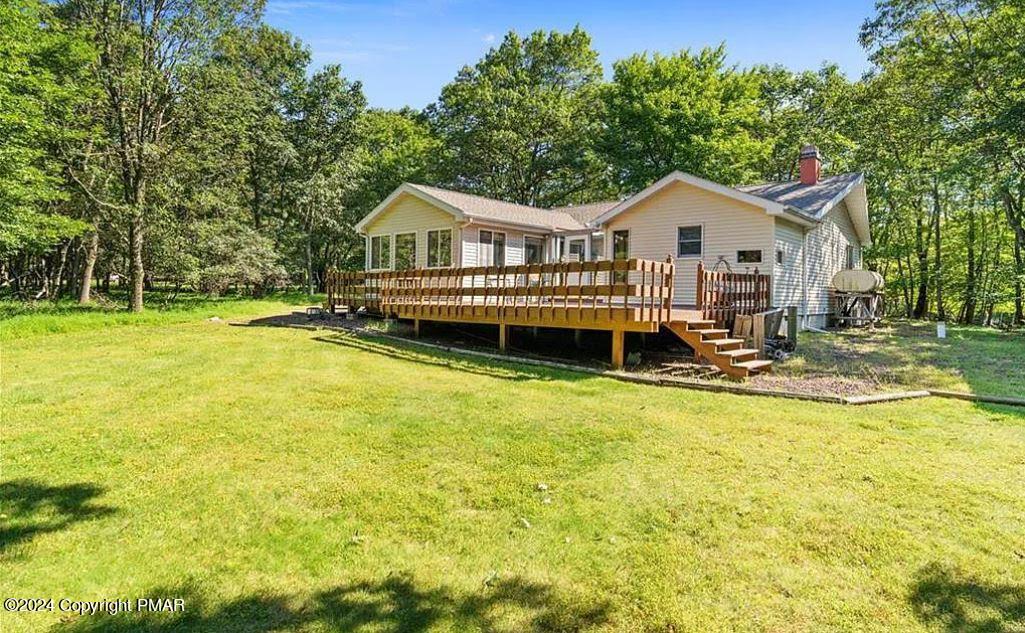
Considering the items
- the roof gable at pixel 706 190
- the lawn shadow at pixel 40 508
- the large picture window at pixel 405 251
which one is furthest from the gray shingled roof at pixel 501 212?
the lawn shadow at pixel 40 508

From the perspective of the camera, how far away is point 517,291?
32.2ft

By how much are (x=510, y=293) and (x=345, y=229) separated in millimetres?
21718

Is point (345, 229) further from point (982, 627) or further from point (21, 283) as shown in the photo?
point (982, 627)

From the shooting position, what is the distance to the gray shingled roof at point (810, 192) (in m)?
14.0

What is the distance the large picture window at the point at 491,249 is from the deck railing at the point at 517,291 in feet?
3.75

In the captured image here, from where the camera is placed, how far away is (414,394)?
6660 mm

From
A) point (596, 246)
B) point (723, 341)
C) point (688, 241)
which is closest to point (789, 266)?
point (688, 241)

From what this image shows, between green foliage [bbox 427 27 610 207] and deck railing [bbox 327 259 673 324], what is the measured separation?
49.8 feet

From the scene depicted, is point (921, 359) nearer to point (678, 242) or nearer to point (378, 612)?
point (678, 242)

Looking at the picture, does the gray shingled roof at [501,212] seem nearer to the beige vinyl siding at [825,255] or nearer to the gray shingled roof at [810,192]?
the gray shingled roof at [810,192]

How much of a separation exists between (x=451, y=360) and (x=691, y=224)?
8.33m

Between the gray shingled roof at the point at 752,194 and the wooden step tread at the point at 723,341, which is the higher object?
the gray shingled roof at the point at 752,194

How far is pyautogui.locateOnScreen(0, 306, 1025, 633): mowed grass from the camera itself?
2643 millimetres

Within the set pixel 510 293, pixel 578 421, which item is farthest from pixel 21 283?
pixel 578 421
